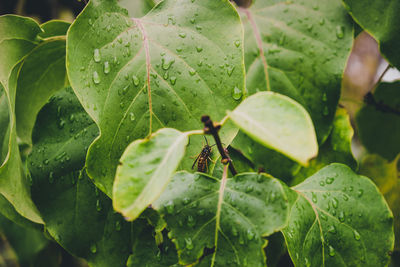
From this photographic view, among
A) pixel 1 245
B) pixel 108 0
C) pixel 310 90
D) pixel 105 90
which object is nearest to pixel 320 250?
pixel 310 90

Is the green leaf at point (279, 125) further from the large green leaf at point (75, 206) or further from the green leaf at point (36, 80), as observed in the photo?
the green leaf at point (36, 80)

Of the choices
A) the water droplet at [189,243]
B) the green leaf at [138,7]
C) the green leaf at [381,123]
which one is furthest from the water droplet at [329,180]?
the green leaf at [138,7]

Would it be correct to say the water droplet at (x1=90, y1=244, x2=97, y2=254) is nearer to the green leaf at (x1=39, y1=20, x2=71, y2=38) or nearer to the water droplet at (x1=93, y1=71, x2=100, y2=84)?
the water droplet at (x1=93, y1=71, x2=100, y2=84)

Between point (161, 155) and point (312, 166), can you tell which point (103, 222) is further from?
point (312, 166)

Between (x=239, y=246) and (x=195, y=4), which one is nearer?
(x=239, y=246)

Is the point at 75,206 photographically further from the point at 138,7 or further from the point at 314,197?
the point at 138,7

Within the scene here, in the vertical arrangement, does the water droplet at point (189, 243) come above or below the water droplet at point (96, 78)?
below
